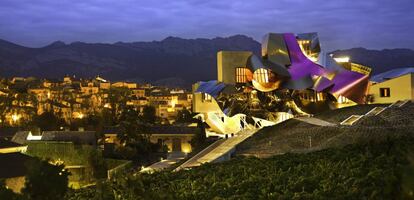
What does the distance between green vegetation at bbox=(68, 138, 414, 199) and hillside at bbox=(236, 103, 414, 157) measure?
2213 mm

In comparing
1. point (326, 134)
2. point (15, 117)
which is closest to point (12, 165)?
point (326, 134)

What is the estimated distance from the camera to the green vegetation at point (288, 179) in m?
8.80

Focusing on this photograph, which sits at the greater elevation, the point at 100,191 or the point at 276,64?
the point at 276,64

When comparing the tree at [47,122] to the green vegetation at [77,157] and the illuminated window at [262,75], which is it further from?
the illuminated window at [262,75]

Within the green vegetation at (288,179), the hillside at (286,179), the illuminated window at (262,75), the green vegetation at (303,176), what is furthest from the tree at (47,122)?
the green vegetation at (288,179)

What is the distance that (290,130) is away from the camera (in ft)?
63.1

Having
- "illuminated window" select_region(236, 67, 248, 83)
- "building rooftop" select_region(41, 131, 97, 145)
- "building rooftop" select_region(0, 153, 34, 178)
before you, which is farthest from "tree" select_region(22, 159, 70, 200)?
"building rooftop" select_region(41, 131, 97, 145)

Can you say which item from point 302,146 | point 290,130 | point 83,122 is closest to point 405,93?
point 290,130

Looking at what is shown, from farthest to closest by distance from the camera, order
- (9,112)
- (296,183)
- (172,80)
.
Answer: (172,80), (9,112), (296,183)

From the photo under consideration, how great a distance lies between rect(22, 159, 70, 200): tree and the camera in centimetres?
748

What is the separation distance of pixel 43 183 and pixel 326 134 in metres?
11.1

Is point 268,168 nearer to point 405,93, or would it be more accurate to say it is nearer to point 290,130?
point 290,130

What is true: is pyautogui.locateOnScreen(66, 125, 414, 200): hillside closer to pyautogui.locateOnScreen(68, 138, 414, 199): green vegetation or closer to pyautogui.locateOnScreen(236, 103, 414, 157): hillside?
pyautogui.locateOnScreen(68, 138, 414, 199): green vegetation

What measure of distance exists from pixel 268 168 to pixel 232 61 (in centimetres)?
1925
